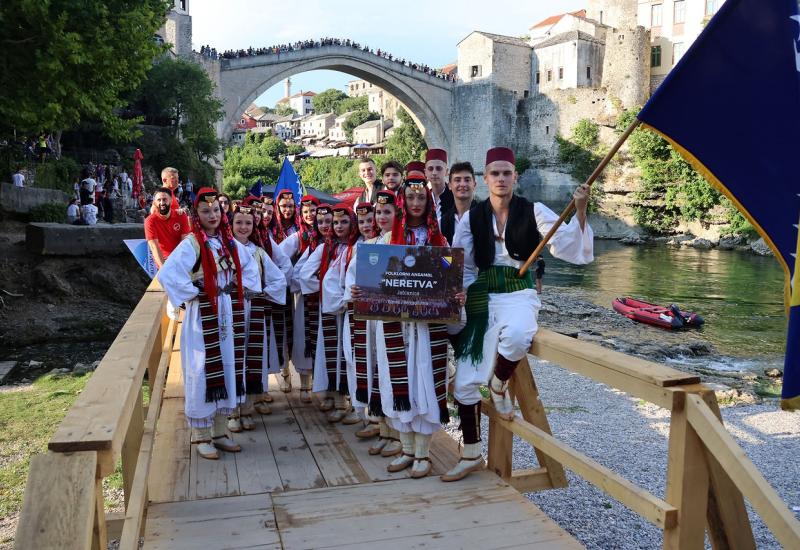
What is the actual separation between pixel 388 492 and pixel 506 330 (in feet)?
3.20

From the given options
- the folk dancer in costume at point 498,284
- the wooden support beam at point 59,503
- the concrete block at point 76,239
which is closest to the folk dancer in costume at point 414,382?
the folk dancer in costume at point 498,284

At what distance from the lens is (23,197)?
547 inches

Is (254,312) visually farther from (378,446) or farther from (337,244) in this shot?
(378,446)

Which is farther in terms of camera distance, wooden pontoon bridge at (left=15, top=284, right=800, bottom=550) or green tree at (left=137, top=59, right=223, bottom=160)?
green tree at (left=137, top=59, right=223, bottom=160)

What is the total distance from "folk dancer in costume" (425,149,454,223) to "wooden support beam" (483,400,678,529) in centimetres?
165

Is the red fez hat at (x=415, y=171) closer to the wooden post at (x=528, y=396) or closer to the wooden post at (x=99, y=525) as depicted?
the wooden post at (x=528, y=396)

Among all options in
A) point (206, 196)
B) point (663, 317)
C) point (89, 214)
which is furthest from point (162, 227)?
point (663, 317)

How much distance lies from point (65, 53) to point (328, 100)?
114m

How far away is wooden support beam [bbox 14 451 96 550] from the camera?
1.39 m

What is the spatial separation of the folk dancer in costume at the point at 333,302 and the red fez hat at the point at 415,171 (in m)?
0.50

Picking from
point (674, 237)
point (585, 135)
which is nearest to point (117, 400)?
point (674, 237)

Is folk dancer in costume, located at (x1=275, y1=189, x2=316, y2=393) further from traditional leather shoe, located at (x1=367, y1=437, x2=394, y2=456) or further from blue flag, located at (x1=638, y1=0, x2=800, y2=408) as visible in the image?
blue flag, located at (x1=638, y1=0, x2=800, y2=408)

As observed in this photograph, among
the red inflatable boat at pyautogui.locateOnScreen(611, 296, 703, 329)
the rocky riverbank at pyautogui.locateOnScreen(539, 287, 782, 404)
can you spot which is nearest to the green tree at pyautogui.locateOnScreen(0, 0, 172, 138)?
the rocky riverbank at pyautogui.locateOnScreen(539, 287, 782, 404)

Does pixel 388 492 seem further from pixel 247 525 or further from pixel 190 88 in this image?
pixel 190 88
